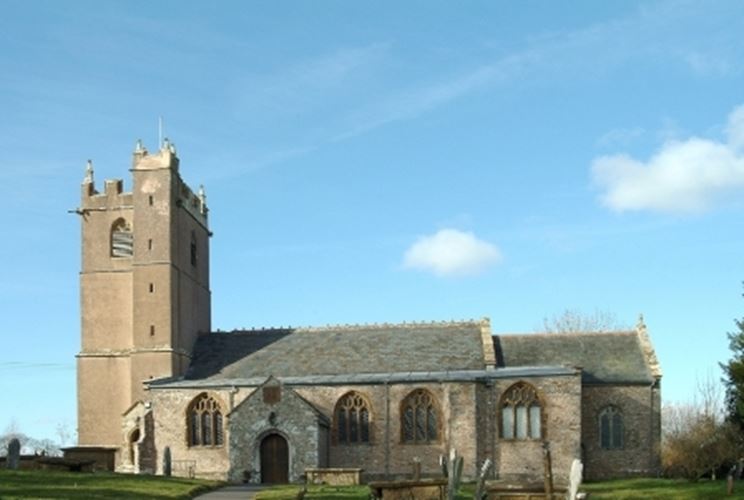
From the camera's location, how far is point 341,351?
5766 cm

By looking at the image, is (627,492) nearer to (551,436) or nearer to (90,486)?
(551,436)

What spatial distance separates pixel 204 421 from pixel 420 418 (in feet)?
36.4

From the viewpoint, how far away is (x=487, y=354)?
55.0 m

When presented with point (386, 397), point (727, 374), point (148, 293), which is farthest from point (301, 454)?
point (727, 374)

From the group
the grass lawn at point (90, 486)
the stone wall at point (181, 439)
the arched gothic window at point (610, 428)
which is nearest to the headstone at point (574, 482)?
the grass lawn at point (90, 486)

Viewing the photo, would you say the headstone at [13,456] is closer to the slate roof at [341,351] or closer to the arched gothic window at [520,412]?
the slate roof at [341,351]

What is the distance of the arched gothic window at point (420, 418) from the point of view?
53562mm

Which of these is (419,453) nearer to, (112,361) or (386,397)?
(386,397)

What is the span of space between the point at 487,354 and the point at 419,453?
19.9 ft

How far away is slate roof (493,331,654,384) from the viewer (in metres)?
54.7

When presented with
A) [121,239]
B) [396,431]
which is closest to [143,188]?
[121,239]

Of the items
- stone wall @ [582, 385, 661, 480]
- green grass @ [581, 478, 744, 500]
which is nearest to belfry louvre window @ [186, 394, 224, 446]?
stone wall @ [582, 385, 661, 480]

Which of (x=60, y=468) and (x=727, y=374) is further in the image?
(x=727, y=374)

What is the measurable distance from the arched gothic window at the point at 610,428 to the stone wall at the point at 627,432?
16 centimetres
